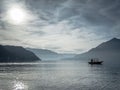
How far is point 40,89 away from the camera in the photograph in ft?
182

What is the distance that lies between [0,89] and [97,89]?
28728mm

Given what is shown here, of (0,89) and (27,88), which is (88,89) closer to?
(27,88)

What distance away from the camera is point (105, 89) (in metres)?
55.7

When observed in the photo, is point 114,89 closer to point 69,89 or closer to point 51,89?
point 69,89

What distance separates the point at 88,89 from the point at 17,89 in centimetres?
2157

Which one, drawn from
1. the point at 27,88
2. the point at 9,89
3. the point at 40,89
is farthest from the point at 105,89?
the point at 9,89

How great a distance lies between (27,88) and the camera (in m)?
58.4

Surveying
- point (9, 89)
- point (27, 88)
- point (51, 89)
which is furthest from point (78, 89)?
point (9, 89)

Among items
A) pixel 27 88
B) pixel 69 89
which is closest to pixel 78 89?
pixel 69 89

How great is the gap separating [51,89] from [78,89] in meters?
7.96

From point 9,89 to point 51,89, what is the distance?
1300 centimetres

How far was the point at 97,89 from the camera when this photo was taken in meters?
55.1

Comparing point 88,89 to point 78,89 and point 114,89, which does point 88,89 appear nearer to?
point 78,89

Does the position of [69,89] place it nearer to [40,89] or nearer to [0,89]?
[40,89]
